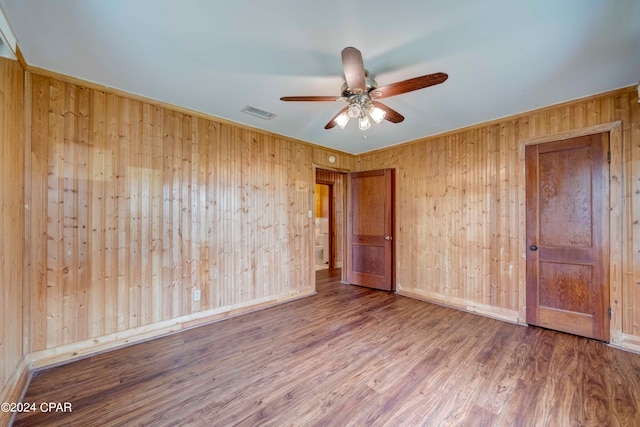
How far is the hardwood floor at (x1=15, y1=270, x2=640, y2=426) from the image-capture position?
165 cm

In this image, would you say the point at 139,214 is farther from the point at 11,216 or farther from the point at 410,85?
the point at 410,85

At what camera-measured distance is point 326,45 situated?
6.06ft

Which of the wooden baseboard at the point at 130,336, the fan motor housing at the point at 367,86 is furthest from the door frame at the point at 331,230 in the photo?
the fan motor housing at the point at 367,86

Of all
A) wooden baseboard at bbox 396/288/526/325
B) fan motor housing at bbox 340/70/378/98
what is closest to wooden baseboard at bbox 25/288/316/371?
wooden baseboard at bbox 396/288/526/325

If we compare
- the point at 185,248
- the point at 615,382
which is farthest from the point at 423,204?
the point at 185,248

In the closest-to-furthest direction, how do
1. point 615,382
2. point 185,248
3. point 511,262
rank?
point 615,382
point 185,248
point 511,262

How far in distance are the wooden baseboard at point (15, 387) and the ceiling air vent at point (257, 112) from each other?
9.78 ft

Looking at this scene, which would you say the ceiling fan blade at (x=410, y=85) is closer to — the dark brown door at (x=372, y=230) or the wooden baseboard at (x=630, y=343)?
the dark brown door at (x=372, y=230)

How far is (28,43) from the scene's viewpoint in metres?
1.87

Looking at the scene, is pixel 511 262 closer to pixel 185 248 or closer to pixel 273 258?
pixel 273 258

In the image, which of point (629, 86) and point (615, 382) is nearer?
point (615, 382)

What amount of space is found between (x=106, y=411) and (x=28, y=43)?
107 inches

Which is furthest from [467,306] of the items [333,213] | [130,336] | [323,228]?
[130,336]

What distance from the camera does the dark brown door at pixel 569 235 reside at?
2.61 m
